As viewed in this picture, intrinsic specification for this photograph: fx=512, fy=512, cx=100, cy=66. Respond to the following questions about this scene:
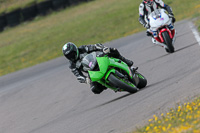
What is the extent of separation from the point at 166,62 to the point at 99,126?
4958 millimetres

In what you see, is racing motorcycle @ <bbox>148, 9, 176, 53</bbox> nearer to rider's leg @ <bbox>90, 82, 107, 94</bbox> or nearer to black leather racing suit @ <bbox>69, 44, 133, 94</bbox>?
black leather racing suit @ <bbox>69, 44, 133, 94</bbox>

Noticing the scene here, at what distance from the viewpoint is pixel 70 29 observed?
2956 cm

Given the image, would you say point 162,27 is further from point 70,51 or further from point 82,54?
point 70,51

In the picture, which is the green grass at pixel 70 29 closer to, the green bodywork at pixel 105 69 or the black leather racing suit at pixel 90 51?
the black leather racing suit at pixel 90 51

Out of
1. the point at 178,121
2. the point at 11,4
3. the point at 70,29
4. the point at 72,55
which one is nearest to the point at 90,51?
the point at 72,55

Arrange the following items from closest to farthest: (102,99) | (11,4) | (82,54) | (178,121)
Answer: (178,121)
(82,54)
(102,99)
(11,4)

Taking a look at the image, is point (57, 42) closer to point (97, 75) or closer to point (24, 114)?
point (24, 114)

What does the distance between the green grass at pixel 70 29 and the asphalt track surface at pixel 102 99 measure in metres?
7.73

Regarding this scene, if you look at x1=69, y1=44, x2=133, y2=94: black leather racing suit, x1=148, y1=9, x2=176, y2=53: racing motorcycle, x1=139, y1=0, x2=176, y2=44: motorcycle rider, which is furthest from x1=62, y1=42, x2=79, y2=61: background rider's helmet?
x1=139, y1=0, x2=176, y2=44: motorcycle rider

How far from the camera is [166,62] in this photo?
39.0ft

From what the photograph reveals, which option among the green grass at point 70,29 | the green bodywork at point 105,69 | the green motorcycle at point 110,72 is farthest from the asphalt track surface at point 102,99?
the green grass at point 70,29

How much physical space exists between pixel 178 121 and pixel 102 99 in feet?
14.4

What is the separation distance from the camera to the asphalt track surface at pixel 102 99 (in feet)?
24.3

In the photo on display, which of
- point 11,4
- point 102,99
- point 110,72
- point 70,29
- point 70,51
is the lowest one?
point 70,29
